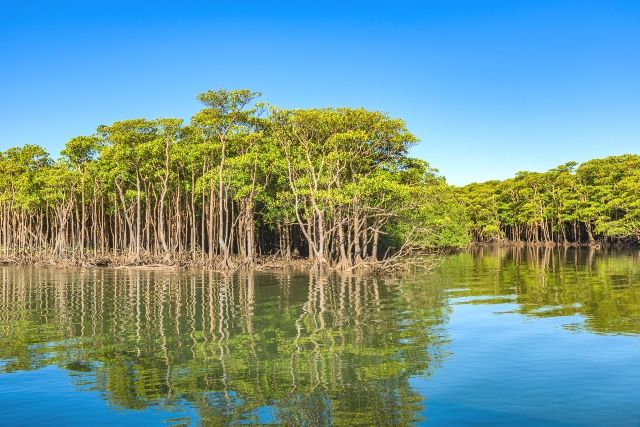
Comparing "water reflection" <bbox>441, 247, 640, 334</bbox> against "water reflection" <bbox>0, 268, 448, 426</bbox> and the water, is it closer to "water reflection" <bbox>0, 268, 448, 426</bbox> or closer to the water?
the water

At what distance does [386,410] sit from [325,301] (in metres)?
14.8

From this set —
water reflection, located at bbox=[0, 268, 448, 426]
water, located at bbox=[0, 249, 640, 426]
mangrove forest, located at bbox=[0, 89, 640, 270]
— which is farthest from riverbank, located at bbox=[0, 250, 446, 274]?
water, located at bbox=[0, 249, 640, 426]

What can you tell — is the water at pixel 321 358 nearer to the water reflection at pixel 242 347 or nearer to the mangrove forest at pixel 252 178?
the water reflection at pixel 242 347

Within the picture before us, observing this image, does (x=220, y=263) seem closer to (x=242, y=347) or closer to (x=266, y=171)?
(x=266, y=171)

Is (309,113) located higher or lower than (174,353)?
higher

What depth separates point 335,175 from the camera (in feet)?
138

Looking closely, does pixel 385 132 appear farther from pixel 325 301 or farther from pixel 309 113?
pixel 325 301

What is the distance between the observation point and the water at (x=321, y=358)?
10336 mm

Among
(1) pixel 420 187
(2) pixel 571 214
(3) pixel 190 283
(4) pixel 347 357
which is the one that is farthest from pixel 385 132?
(2) pixel 571 214

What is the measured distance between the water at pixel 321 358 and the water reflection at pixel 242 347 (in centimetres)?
6

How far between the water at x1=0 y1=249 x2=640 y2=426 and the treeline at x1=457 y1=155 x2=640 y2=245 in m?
55.2

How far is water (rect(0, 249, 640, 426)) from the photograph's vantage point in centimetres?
1034

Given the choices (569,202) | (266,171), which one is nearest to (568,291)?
(266,171)

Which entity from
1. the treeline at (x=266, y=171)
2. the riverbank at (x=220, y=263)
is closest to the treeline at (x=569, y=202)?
the treeline at (x=266, y=171)
